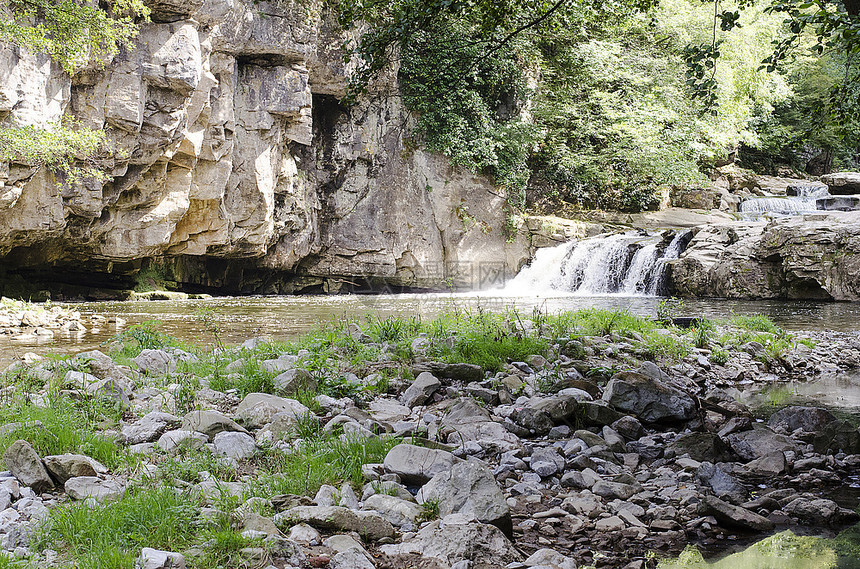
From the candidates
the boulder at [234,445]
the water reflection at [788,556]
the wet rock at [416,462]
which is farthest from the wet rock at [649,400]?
the boulder at [234,445]

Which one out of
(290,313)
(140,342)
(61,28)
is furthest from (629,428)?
(61,28)

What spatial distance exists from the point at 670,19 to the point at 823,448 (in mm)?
22110

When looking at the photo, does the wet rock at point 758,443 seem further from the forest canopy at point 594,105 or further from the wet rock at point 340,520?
the forest canopy at point 594,105

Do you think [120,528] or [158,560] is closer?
[158,560]

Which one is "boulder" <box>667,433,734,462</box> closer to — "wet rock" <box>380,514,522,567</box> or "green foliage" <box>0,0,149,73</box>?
"wet rock" <box>380,514,522,567</box>

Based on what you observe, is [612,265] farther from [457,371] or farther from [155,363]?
[155,363]

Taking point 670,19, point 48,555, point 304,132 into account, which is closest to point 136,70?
point 304,132

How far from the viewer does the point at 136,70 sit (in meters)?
13.2

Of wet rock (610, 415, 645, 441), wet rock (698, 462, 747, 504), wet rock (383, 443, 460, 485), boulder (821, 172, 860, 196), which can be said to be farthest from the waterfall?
wet rock (383, 443, 460, 485)

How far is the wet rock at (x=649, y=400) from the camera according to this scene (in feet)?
14.1

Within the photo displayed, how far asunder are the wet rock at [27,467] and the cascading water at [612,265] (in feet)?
51.5

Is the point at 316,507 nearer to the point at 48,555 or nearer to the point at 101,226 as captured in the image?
the point at 48,555

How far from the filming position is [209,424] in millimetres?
3539

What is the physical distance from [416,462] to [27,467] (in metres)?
1.83
